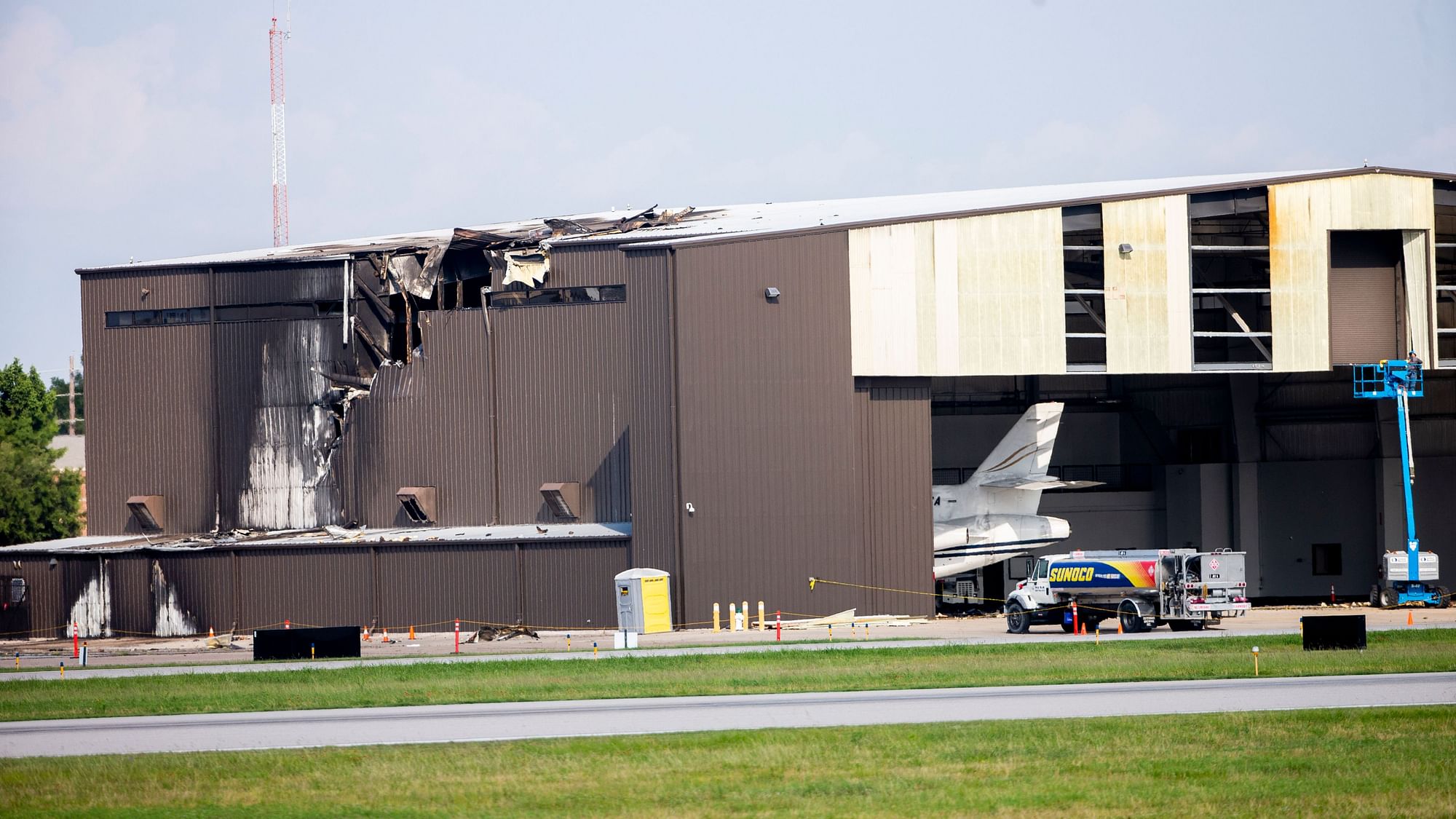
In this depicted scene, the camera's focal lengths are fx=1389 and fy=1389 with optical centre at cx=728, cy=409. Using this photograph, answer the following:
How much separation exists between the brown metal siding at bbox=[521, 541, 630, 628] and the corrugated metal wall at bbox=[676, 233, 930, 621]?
3.88 m

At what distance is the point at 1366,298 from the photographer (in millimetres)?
49406

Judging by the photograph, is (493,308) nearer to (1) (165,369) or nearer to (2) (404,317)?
(2) (404,317)

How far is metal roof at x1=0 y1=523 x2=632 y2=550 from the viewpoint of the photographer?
5003cm

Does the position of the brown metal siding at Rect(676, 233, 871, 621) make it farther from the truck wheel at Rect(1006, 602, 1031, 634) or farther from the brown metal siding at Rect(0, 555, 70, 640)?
the brown metal siding at Rect(0, 555, 70, 640)

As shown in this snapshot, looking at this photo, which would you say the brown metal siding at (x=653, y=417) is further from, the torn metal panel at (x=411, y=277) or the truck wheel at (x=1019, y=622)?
the truck wheel at (x=1019, y=622)

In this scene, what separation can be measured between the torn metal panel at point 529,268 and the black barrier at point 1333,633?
102 feet

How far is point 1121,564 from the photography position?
4072 cm

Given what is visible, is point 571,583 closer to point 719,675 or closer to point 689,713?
point 719,675

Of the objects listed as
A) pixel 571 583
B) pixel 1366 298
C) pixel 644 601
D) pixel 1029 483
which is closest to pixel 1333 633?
pixel 1029 483

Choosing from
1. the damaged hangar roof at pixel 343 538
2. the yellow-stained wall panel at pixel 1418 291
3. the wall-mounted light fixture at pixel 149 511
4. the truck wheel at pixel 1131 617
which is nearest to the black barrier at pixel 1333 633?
the truck wheel at pixel 1131 617

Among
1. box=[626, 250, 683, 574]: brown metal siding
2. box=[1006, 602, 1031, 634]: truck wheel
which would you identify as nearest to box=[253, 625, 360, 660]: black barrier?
box=[626, 250, 683, 574]: brown metal siding

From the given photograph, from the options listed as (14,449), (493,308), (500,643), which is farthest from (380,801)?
(14,449)

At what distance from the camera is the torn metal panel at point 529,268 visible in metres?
52.9

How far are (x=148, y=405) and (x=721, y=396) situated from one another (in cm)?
2488
